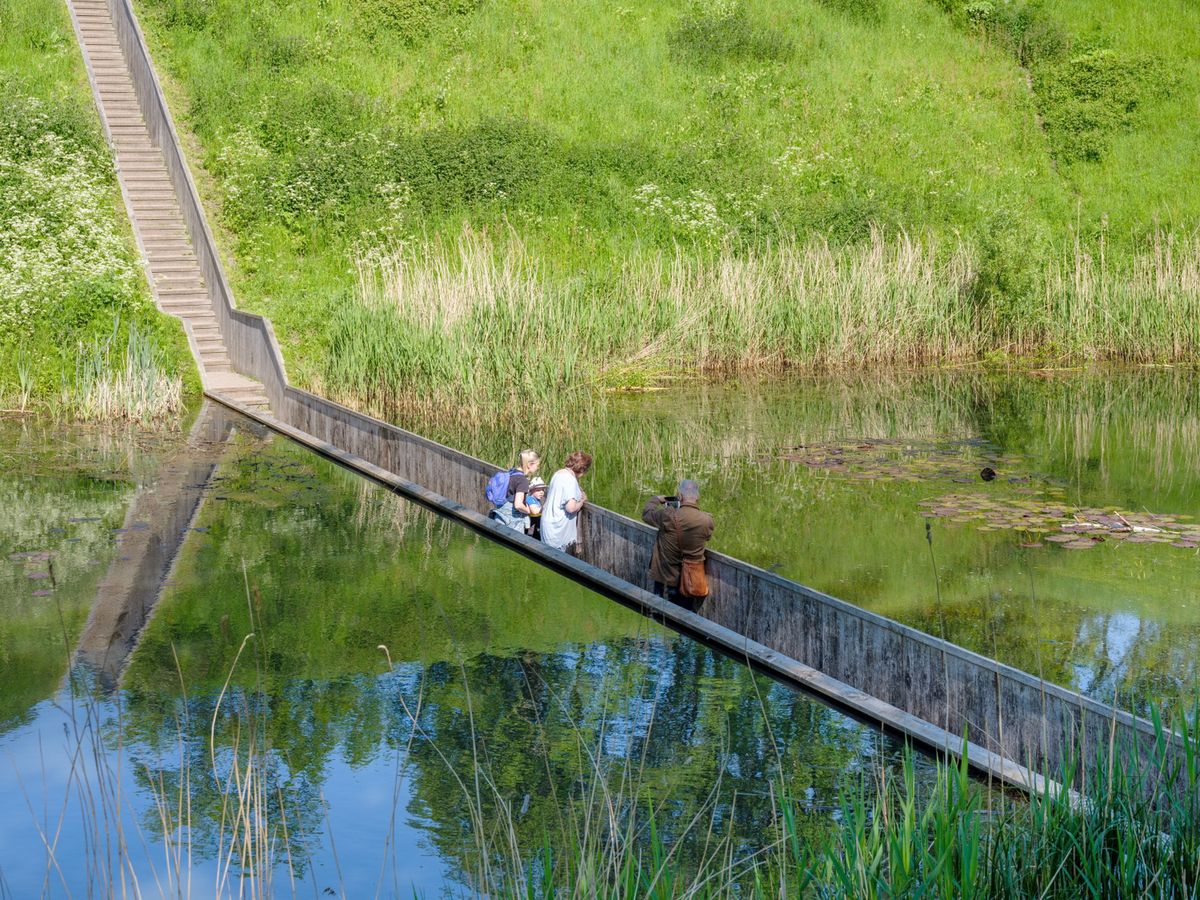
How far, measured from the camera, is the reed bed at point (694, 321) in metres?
17.6

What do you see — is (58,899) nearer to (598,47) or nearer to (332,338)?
(332,338)

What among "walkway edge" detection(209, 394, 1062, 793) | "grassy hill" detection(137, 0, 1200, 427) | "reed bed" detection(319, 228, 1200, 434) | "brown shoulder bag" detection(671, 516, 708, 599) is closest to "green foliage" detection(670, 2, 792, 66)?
"grassy hill" detection(137, 0, 1200, 427)

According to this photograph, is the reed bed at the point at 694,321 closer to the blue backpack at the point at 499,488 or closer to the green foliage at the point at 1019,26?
the blue backpack at the point at 499,488

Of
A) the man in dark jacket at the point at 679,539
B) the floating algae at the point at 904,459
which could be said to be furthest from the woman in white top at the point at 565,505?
the floating algae at the point at 904,459

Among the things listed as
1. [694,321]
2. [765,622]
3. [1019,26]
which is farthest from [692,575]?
[1019,26]

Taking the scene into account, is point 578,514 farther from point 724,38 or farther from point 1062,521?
point 724,38

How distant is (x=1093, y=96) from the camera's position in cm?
3362

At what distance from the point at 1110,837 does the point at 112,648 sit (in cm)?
636

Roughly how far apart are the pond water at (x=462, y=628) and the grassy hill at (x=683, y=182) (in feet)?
9.71

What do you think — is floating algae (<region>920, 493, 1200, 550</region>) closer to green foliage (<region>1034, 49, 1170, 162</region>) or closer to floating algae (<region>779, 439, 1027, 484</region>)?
floating algae (<region>779, 439, 1027, 484</region>)

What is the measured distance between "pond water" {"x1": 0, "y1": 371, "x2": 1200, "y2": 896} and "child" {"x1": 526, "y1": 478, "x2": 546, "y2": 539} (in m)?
0.58

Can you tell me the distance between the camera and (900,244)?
2602cm

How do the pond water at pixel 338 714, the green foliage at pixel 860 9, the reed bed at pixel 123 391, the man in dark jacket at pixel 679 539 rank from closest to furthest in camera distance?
the pond water at pixel 338 714 → the man in dark jacket at pixel 679 539 → the reed bed at pixel 123 391 → the green foliage at pixel 860 9

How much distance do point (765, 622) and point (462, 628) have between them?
196 centimetres
